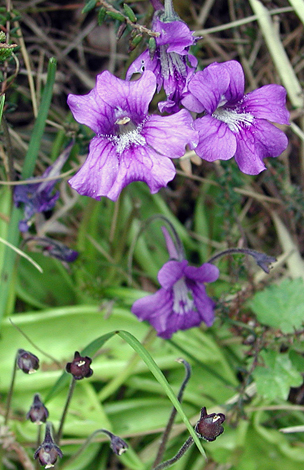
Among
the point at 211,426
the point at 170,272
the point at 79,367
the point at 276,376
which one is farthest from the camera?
the point at 276,376

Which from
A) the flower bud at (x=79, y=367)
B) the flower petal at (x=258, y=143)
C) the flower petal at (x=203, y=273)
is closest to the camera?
the flower bud at (x=79, y=367)

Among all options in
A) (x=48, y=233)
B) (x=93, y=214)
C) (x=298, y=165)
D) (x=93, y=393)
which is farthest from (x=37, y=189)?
(x=298, y=165)

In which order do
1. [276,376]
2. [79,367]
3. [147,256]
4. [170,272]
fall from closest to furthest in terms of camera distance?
[79,367] < [170,272] < [276,376] < [147,256]

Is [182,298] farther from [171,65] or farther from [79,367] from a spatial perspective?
[171,65]

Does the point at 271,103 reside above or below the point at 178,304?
above

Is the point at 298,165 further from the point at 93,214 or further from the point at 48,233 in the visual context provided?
the point at 48,233

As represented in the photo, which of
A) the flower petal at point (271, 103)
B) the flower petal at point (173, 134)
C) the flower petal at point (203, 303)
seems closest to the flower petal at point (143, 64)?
the flower petal at point (173, 134)

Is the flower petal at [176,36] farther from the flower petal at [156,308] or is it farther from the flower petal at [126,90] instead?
the flower petal at [156,308]

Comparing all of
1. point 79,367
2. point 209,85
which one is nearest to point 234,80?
point 209,85

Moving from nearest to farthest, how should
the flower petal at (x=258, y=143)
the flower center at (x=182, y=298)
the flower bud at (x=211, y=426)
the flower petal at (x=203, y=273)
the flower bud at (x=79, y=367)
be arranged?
the flower bud at (x=211, y=426) < the flower bud at (x=79, y=367) < the flower petal at (x=258, y=143) < the flower petal at (x=203, y=273) < the flower center at (x=182, y=298)
